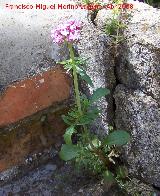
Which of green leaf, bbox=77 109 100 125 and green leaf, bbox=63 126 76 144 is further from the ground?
green leaf, bbox=77 109 100 125

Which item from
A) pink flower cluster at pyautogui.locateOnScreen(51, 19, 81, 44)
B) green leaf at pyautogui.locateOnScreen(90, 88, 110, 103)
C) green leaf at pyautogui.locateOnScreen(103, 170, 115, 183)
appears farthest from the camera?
green leaf at pyautogui.locateOnScreen(103, 170, 115, 183)

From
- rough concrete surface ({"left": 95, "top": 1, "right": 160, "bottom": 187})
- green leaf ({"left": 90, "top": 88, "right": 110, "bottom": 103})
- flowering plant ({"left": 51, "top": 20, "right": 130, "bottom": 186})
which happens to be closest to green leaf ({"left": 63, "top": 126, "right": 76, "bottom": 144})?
flowering plant ({"left": 51, "top": 20, "right": 130, "bottom": 186})

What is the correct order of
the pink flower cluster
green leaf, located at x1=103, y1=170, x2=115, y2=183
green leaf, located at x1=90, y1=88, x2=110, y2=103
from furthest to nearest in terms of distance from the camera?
1. green leaf, located at x1=103, y1=170, x2=115, y2=183
2. green leaf, located at x1=90, y1=88, x2=110, y2=103
3. the pink flower cluster

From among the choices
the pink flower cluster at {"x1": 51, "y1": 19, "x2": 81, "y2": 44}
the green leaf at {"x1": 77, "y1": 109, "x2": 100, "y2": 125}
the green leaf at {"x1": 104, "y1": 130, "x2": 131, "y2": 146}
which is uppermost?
the pink flower cluster at {"x1": 51, "y1": 19, "x2": 81, "y2": 44}

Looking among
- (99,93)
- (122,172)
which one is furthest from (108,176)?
(99,93)

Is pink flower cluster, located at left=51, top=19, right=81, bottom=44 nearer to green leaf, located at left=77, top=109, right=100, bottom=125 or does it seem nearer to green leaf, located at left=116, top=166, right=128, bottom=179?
green leaf, located at left=77, top=109, right=100, bottom=125

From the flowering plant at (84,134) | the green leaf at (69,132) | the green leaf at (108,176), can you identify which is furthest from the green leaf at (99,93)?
the green leaf at (108,176)

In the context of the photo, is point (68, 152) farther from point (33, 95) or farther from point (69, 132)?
point (33, 95)
